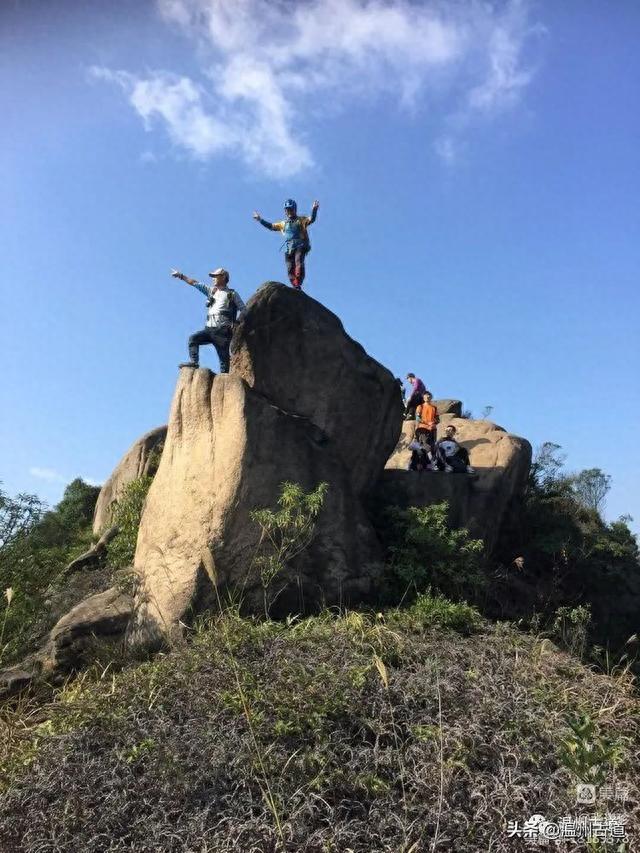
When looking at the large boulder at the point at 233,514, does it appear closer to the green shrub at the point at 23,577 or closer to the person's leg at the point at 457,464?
the green shrub at the point at 23,577

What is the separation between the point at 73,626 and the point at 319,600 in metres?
3.00

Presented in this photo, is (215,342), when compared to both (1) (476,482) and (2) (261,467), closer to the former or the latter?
(2) (261,467)

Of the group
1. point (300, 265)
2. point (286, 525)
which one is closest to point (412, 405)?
point (300, 265)

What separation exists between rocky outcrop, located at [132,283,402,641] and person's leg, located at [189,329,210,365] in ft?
0.99

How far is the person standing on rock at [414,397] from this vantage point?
58.0 ft

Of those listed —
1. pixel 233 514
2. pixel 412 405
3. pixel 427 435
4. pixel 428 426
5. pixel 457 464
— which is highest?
pixel 412 405

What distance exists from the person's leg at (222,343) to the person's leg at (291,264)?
215 cm

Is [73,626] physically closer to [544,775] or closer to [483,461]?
[544,775]

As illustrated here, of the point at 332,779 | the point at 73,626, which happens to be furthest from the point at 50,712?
the point at 332,779

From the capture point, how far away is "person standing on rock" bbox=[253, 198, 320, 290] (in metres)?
11.4

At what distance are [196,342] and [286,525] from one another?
3.63 m

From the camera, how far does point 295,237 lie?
11461 mm

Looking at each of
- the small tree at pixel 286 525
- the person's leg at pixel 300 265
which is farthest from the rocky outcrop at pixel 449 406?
the small tree at pixel 286 525

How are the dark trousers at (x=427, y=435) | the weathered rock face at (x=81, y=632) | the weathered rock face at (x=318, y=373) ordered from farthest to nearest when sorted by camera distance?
1. the dark trousers at (x=427, y=435)
2. the weathered rock face at (x=318, y=373)
3. the weathered rock face at (x=81, y=632)
